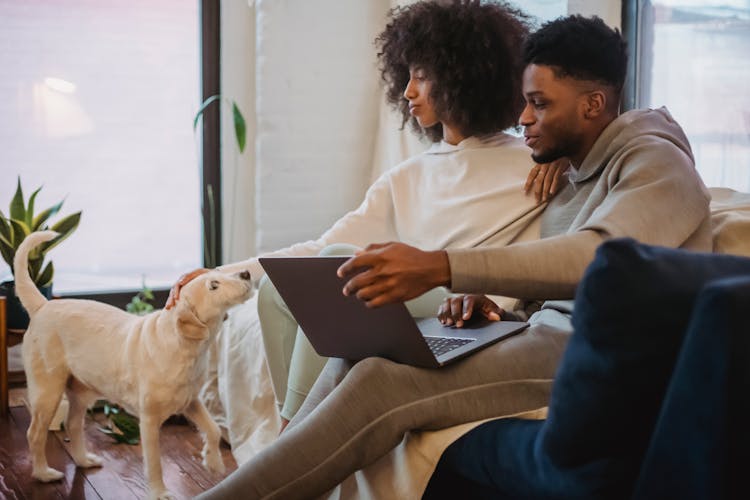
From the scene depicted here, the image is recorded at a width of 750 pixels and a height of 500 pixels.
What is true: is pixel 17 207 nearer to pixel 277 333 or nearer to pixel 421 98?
pixel 277 333

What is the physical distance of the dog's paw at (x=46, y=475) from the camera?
2480 millimetres

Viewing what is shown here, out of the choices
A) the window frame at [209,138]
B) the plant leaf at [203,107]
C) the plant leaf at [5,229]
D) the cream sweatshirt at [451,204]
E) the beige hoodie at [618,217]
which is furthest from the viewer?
the window frame at [209,138]

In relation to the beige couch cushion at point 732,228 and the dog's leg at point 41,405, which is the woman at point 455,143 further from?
the dog's leg at point 41,405

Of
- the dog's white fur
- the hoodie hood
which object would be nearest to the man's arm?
the hoodie hood

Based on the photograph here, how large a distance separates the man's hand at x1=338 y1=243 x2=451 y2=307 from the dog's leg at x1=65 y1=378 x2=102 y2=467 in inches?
52.6

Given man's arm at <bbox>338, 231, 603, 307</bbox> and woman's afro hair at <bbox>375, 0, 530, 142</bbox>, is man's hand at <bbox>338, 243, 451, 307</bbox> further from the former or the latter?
woman's afro hair at <bbox>375, 0, 530, 142</bbox>

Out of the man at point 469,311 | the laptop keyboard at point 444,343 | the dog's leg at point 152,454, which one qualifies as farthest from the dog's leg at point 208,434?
the laptop keyboard at point 444,343

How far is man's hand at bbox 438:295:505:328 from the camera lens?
6.33ft

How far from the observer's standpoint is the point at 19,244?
326 centimetres

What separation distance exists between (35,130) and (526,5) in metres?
1.96

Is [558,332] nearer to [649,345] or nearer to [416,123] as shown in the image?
[649,345]

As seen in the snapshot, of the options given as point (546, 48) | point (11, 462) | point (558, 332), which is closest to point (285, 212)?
point (11, 462)

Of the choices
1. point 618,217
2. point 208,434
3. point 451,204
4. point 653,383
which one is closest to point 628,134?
point 618,217

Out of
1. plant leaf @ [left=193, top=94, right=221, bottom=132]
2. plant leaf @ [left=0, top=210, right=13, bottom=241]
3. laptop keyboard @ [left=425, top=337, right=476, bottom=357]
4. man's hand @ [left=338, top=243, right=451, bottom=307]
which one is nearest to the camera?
man's hand @ [left=338, top=243, right=451, bottom=307]
